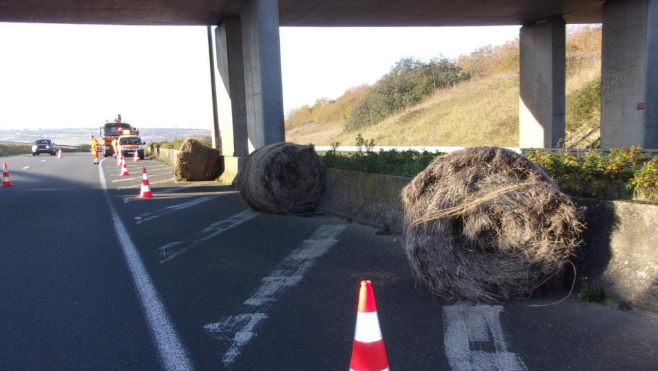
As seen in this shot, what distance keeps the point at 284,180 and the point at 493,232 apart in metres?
6.30

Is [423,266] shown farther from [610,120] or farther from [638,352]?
[610,120]

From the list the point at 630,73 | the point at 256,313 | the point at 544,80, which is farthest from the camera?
the point at 544,80

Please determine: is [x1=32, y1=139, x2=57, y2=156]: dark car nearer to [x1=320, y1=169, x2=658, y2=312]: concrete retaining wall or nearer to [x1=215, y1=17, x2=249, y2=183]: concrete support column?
[x1=215, y1=17, x2=249, y2=183]: concrete support column

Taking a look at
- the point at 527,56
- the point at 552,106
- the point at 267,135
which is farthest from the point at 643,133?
the point at 267,135

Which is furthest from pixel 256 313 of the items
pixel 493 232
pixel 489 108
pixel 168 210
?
pixel 489 108

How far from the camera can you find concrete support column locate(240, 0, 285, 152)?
53.1 feet

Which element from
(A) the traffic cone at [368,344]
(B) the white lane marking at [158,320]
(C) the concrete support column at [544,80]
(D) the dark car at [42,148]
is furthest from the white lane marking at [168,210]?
(D) the dark car at [42,148]

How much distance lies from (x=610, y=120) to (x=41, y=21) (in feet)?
63.0

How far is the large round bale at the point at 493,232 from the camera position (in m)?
5.53

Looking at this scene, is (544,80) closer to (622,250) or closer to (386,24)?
(386,24)

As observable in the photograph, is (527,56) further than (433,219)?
Yes

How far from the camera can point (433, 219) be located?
19.1 ft

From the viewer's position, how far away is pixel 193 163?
19156 millimetres

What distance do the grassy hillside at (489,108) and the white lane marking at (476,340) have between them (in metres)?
22.5
